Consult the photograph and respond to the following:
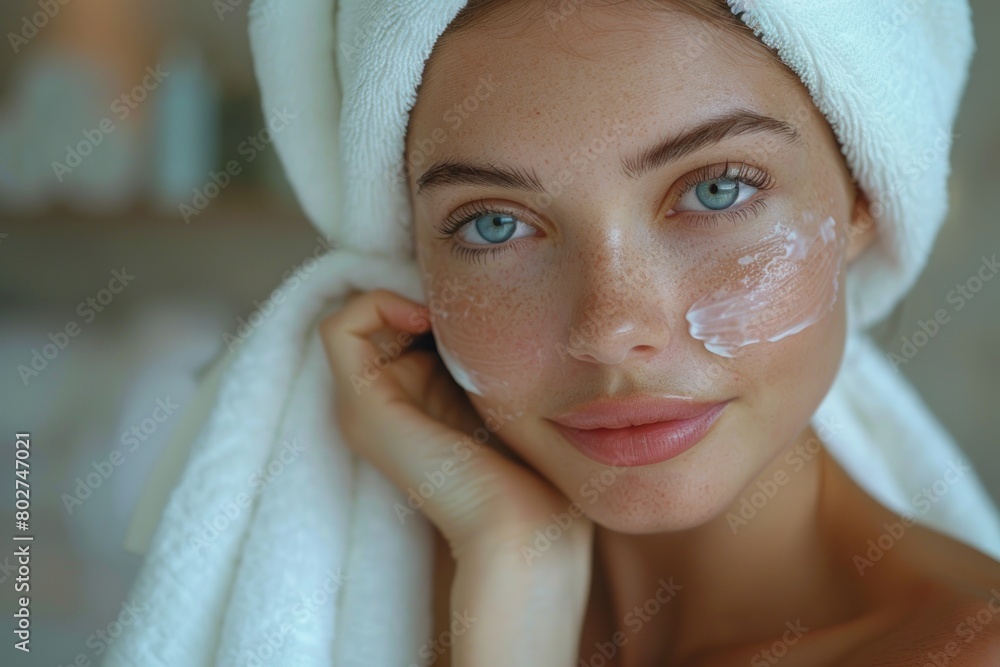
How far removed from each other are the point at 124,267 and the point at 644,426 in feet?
4.89

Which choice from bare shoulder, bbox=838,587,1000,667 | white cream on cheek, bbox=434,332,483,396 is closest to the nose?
white cream on cheek, bbox=434,332,483,396

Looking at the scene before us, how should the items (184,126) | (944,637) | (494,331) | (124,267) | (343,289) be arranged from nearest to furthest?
(944,637) < (494,331) < (343,289) < (184,126) < (124,267)

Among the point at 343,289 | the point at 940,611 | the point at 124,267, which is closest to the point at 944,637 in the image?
the point at 940,611

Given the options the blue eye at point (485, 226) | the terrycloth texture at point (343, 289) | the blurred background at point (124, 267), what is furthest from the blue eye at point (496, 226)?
the blurred background at point (124, 267)

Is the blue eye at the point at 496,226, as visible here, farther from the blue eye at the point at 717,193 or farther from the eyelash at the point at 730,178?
the blue eye at the point at 717,193

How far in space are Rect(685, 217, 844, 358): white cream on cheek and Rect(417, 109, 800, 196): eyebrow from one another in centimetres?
8

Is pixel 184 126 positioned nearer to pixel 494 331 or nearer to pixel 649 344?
pixel 494 331

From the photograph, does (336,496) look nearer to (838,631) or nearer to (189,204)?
(838,631)

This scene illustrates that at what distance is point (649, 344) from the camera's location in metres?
0.60

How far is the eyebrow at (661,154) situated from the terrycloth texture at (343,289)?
0.19 feet

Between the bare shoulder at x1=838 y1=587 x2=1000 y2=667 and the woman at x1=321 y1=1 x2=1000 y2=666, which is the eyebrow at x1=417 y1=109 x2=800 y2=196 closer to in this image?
the woman at x1=321 y1=1 x2=1000 y2=666

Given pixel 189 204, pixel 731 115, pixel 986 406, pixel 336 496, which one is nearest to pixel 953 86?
pixel 731 115

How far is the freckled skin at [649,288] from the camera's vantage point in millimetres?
594

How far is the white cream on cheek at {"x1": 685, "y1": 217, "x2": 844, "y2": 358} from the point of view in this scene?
613 millimetres
